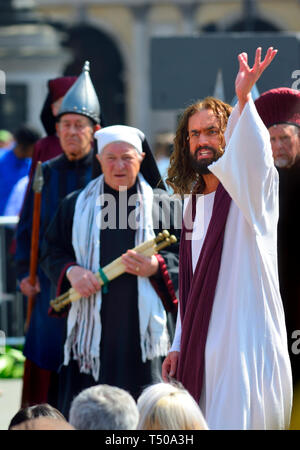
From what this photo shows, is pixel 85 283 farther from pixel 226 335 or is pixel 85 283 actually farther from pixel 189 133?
pixel 226 335

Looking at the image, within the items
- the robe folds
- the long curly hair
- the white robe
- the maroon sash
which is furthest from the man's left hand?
the white robe

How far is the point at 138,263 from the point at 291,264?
0.91 metres

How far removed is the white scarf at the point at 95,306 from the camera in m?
5.66

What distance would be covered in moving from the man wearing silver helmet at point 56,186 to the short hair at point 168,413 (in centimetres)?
285

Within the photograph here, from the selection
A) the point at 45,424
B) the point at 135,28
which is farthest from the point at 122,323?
the point at 135,28

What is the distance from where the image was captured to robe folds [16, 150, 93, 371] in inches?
254

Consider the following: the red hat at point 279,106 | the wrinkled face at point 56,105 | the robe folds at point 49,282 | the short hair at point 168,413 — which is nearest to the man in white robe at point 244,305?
the short hair at point 168,413

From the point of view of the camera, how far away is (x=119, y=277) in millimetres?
5727

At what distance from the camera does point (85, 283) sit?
5.66 m

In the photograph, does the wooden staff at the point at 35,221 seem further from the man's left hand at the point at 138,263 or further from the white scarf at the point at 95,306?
the man's left hand at the point at 138,263

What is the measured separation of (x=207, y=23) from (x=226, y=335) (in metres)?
19.6

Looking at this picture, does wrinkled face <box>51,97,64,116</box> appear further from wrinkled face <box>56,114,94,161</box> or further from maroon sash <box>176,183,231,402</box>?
maroon sash <box>176,183,231,402</box>
